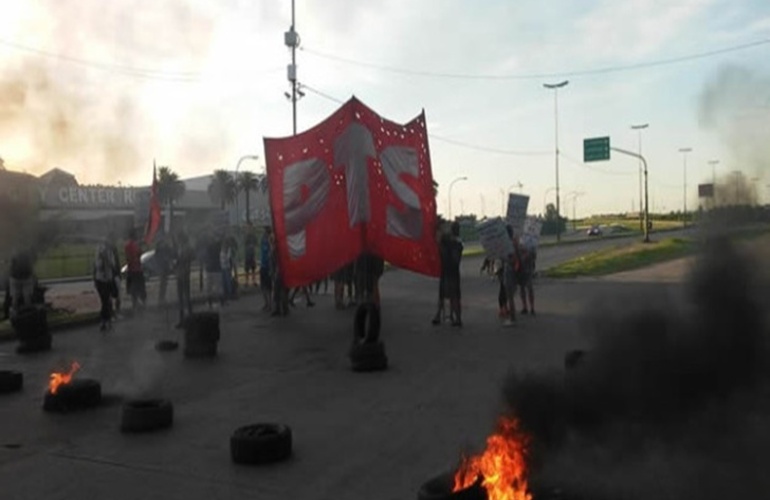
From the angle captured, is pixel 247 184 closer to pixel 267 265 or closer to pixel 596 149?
pixel 267 265

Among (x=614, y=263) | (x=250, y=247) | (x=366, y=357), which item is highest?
(x=250, y=247)

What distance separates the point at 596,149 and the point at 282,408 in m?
38.2

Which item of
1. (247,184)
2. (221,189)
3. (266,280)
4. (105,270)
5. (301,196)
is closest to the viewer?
(301,196)

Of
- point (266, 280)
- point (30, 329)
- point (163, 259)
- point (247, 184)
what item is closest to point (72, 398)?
point (30, 329)

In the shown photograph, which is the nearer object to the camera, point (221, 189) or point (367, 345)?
point (367, 345)

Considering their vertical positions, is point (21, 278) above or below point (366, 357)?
above

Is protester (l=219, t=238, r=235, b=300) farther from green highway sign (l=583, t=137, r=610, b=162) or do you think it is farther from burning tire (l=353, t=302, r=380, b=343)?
green highway sign (l=583, t=137, r=610, b=162)

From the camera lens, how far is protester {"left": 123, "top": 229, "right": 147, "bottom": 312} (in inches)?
581

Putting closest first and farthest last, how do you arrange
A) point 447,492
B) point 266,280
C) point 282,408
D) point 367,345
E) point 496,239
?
point 447,492
point 282,408
point 367,345
point 496,239
point 266,280

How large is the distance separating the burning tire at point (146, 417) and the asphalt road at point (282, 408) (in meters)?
0.13

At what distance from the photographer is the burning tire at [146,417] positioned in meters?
6.98

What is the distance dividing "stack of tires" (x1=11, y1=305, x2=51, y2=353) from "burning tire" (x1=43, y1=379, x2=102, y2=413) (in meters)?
4.28

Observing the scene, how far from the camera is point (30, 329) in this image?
39.1 feet

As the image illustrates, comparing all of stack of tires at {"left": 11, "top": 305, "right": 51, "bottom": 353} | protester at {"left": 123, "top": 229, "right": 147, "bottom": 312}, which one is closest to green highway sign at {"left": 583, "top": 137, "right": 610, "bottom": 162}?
protester at {"left": 123, "top": 229, "right": 147, "bottom": 312}
